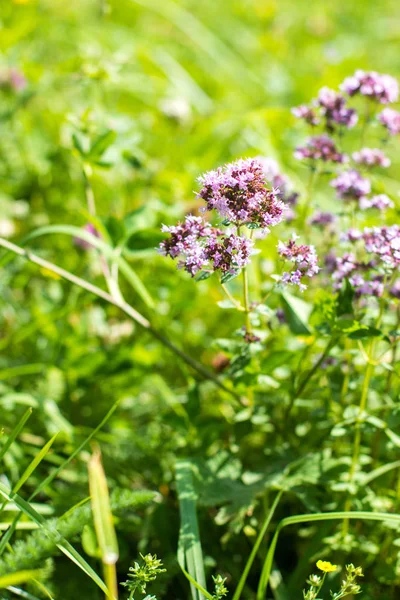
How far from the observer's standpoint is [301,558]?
176 centimetres

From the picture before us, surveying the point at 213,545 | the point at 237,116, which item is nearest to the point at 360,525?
the point at 213,545

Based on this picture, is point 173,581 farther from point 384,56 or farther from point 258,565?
point 384,56

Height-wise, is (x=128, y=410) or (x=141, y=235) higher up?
(x=141, y=235)

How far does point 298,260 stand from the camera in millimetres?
1464

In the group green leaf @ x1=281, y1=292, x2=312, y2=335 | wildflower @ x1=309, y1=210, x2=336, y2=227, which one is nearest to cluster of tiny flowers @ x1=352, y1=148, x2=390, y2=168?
wildflower @ x1=309, y1=210, x2=336, y2=227

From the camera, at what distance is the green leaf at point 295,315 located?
1844 millimetres

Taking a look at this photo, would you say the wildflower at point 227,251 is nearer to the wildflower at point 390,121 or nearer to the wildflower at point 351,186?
the wildflower at point 351,186

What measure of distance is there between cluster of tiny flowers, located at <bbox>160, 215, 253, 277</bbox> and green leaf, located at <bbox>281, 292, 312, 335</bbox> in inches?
17.6

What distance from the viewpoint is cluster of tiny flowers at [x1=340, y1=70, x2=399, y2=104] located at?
1914 millimetres

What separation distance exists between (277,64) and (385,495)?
12.2 ft

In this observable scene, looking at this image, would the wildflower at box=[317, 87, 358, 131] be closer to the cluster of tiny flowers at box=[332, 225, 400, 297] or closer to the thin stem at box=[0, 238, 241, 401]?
the cluster of tiny flowers at box=[332, 225, 400, 297]

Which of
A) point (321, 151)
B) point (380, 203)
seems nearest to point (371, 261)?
point (380, 203)

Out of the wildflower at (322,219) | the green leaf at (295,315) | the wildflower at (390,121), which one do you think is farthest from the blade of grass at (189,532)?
the wildflower at (390,121)

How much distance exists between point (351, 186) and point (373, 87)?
0.35 m
